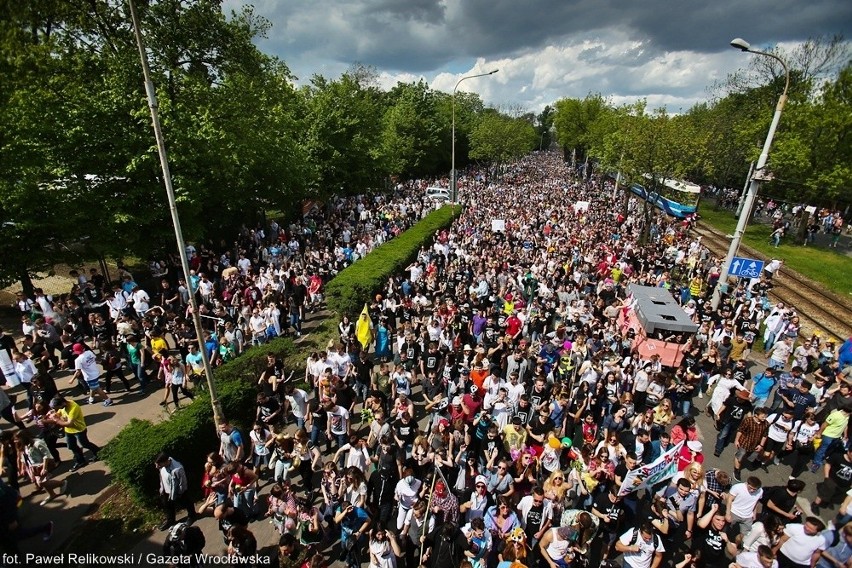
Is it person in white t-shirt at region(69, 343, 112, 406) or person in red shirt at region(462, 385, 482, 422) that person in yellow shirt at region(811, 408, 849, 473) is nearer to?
person in red shirt at region(462, 385, 482, 422)

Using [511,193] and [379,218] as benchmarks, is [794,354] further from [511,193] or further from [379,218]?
[511,193]

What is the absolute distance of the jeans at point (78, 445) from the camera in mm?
7945

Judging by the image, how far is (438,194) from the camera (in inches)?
1484

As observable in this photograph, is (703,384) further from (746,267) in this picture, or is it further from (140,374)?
(140,374)

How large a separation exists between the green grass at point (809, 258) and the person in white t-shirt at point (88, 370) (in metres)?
28.2

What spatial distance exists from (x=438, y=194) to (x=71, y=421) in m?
32.4

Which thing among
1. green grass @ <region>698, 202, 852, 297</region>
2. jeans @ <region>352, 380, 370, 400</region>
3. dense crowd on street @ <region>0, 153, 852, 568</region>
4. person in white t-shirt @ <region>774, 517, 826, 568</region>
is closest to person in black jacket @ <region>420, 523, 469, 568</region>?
dense crowd on street @ <region>0, 153, 852, 568</region>

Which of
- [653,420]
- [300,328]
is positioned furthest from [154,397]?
[653,420]

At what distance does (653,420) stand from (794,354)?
710cm

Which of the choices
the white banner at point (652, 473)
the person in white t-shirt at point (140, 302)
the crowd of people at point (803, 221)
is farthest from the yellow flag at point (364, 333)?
the crowd of people at point (803, 221)

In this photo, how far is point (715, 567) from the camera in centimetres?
645

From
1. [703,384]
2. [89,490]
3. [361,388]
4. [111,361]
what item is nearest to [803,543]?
[703,384]

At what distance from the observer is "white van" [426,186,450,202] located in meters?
36.9

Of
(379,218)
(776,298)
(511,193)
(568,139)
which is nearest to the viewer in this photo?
(776,298)
